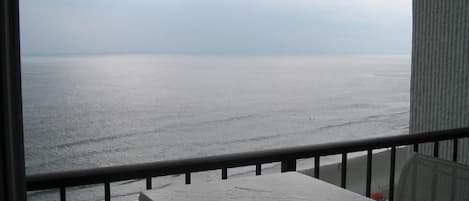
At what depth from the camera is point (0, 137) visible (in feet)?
1.63

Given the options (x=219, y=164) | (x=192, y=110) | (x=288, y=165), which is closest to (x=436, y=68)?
(x=288, y=165)

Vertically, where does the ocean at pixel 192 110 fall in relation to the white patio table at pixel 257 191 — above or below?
below

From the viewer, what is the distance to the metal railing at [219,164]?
4.73 feet

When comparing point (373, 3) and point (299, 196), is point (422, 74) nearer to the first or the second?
point (299, 196)

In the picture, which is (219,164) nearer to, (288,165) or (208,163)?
(208,163)

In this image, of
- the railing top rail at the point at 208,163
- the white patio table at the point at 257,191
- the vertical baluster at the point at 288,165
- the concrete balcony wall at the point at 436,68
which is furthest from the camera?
the concrete balcony wall at the point at 436,68

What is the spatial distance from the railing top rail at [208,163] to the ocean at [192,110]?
1619 centimetres

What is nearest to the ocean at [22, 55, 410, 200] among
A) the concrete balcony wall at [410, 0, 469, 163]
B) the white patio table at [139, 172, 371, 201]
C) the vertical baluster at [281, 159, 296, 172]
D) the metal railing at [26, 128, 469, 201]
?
the concrete balcony wall at [410, 0, 469, 163]

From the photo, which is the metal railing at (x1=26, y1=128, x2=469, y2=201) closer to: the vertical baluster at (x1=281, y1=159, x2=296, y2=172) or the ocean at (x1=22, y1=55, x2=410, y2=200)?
the vertical baluster at (x1=281, y1=159, x2=296, y2=172)

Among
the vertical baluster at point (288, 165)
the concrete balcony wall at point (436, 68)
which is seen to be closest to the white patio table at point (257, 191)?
the vertical baluster at point (288, 165)

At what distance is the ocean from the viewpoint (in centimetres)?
3222

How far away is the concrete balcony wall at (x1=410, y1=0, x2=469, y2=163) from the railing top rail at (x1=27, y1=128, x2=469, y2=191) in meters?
8.73

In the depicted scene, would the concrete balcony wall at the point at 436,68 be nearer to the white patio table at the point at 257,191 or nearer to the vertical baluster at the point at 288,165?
the vertical baluster at the point at 288,165

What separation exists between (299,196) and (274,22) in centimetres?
5181
